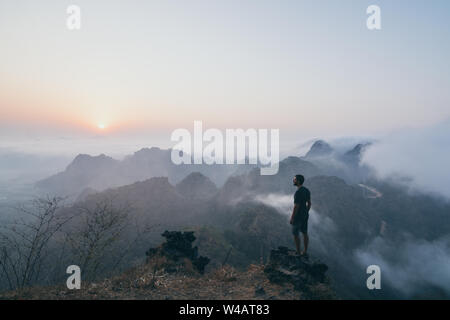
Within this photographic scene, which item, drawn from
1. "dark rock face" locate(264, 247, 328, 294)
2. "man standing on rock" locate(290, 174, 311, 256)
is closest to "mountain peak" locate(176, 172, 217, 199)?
"dark rock face" locate(264, 247, 328, 294)

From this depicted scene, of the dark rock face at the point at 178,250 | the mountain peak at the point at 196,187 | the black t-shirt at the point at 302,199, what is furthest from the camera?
the mountain peak at the point at 196,187

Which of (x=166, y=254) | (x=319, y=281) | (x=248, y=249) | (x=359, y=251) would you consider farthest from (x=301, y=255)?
(x=359, y=251)

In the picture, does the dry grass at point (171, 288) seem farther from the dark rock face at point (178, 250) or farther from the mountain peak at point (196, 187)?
the mountain peak at point (196, 187)

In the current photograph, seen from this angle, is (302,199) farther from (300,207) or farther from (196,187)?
(196,187)

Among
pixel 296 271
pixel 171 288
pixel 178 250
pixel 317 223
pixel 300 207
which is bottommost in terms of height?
pixel 317 223

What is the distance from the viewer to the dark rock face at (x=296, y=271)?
922cm

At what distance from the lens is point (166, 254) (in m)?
14.4

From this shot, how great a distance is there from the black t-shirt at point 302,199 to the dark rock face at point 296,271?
2.48 metres

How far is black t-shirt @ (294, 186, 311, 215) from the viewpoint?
32.3 ft

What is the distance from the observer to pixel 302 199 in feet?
32.3

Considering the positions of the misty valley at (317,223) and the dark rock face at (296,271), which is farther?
the misty valley at (317,223)

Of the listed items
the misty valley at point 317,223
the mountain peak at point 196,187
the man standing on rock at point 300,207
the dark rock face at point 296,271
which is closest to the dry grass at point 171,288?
the dark rock face at point 296,271

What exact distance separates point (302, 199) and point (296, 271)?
3.21 m

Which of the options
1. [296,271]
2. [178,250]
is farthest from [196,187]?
[296,271]
